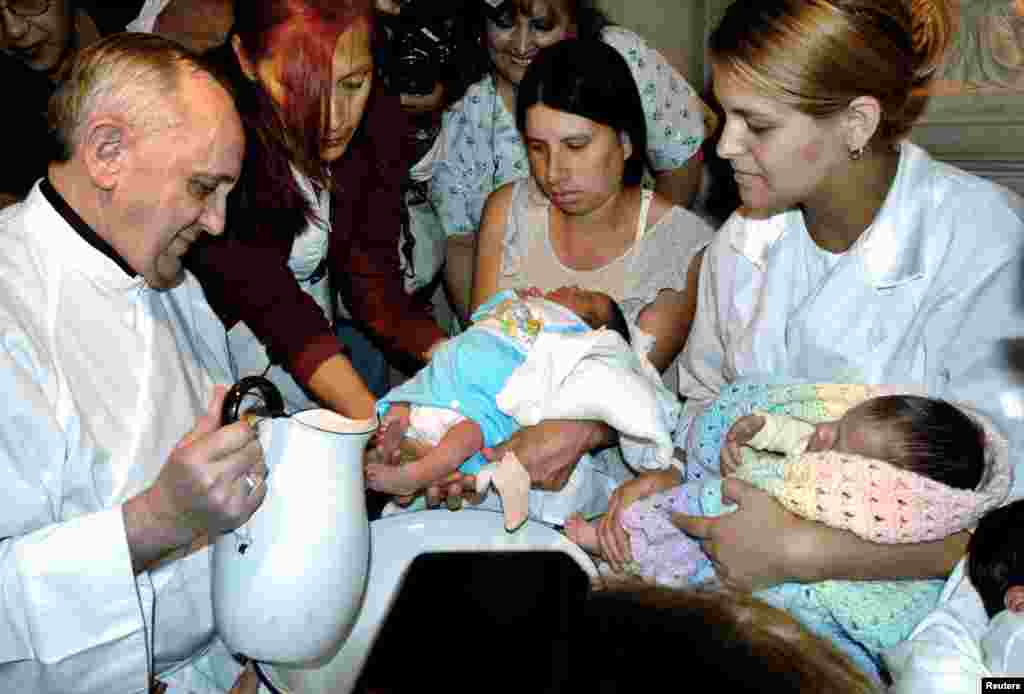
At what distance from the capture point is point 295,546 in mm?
1226

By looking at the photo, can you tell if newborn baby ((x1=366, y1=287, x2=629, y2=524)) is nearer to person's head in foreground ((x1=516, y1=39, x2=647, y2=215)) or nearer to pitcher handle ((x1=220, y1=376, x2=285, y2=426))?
person's head in foreground ((x1=516, y1=39, x2=647, y2=215))

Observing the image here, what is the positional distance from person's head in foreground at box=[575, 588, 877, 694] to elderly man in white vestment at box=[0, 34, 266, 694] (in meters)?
0.73

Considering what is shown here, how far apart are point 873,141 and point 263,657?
134 cm

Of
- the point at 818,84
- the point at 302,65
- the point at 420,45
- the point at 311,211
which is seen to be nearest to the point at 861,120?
the point at 818,84

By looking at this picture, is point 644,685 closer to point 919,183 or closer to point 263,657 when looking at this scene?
point 263,657

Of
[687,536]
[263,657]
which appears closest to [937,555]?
Result: [687,536]

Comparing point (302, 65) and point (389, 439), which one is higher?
point (302, 65)

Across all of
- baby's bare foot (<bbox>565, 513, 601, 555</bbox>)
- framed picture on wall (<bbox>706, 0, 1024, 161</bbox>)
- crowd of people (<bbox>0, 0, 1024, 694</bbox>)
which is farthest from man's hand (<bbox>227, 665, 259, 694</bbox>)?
framed picture on wall (<bbox>706, 0, 1024, 161</bbox>)

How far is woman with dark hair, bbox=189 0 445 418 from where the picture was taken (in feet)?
6.13

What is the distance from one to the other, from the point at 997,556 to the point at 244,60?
163cm

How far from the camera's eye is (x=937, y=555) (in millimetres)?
1479

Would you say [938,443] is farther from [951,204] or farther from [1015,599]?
[951,204]


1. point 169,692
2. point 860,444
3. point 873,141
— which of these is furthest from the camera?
point 873,141

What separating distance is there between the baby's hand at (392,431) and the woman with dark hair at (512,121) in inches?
32.0
